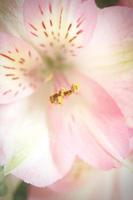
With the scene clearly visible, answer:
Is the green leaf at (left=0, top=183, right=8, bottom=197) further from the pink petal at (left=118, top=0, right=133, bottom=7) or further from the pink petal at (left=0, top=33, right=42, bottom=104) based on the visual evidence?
the pink petal at (left=118, top=0, right=133, bottom=7)

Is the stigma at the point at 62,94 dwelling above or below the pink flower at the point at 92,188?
above

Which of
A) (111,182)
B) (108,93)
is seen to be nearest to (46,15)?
(108,93)

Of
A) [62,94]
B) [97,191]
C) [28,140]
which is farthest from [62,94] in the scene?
[97,191]

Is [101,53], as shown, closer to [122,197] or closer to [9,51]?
[9,51]

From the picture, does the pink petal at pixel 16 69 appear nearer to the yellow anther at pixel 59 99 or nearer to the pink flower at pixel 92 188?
the yellow anther at pixel 59 99

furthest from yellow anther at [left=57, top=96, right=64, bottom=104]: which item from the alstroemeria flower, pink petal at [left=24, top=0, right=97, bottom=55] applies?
pink petal at [left=24, top=0, right=97, bottom=55]

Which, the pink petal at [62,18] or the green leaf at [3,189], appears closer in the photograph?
the pink petal at [62,18]

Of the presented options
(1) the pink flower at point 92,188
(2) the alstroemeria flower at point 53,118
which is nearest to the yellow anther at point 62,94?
(2) the alstroemeria flower at point 53,118

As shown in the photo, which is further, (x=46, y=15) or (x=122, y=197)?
(x=122, y=197)
